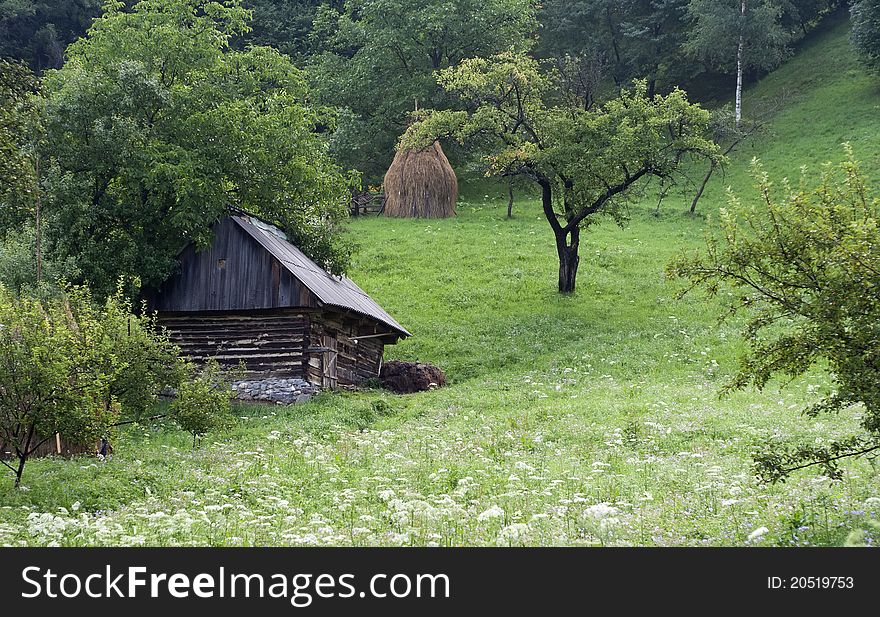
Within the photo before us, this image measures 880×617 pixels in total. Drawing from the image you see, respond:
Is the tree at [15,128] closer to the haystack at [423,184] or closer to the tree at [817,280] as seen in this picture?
the tree at [817,280]

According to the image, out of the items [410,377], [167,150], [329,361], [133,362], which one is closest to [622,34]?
[410,377]


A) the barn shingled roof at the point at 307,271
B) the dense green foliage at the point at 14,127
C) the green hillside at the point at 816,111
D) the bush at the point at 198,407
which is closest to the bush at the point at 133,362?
the bush at the point at 198,407

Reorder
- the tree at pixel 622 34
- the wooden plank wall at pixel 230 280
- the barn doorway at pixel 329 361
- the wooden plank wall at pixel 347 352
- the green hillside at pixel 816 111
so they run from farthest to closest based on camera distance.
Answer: the tree at pixel 622 34 < the green hillside at pixel 816 111 < the barn doorway at pixel 329 361 < the wooden plank wall at pixel 347 352 < the wooden plank wall at pixel 230 280

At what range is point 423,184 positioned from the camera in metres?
49.0

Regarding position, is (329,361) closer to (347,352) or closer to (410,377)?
(347,352)

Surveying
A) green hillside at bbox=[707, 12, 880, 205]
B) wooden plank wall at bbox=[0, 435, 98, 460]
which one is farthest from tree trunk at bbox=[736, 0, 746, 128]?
wooden plank wall at bbox=[0, 435, 98, 460]

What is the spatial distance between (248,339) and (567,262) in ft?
51.0

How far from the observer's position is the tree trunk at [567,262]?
117ft

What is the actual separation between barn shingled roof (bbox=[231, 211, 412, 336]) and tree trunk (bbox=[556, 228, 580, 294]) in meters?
8.67

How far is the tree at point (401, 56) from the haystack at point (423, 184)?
6.48 m

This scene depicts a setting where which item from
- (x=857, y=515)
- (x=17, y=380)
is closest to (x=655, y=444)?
(x=857, y=515)

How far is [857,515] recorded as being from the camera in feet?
32.1

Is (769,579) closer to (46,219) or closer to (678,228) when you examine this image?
(46,219)

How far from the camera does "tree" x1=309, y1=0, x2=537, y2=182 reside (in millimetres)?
55500
